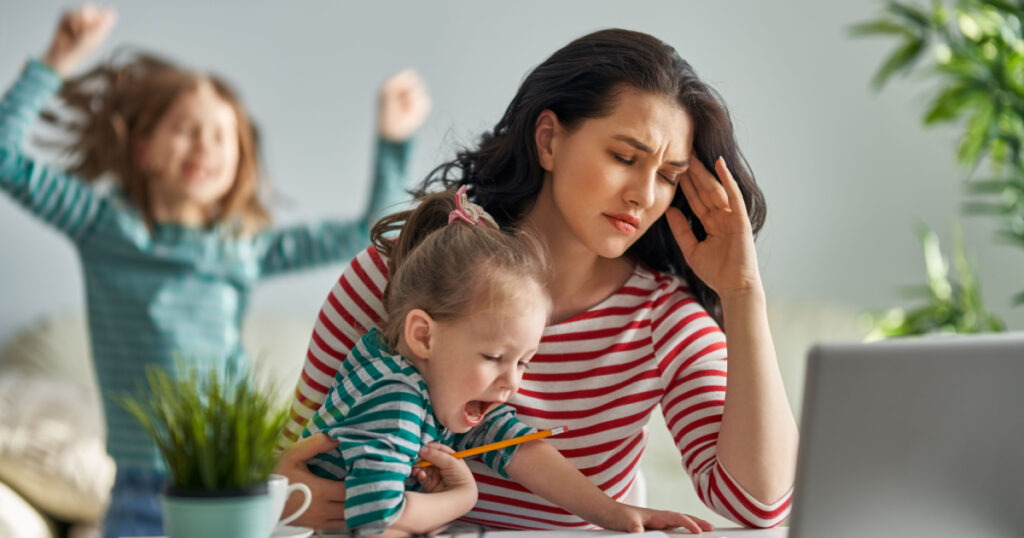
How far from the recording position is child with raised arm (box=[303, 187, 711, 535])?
1.05 metres

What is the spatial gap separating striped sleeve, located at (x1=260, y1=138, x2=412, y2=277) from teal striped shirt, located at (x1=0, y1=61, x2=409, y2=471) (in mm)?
117

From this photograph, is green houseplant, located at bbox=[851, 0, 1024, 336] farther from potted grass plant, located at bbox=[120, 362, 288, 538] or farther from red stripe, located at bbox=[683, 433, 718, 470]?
potted grass plant, located at bbox=[120, 362, 288, 538]

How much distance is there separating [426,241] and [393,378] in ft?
0.55

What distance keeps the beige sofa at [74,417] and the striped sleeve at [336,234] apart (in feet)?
0.84

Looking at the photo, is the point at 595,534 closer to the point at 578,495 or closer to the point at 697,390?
the point at 578,495

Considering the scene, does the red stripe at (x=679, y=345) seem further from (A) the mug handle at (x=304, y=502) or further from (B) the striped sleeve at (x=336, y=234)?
(B) the striped sleeve at (x=336, y=234)

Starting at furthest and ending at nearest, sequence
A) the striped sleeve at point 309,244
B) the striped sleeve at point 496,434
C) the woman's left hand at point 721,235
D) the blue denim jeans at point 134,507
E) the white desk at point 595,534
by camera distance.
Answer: the striped sleeve at point 309,244, the blue denim jeans at point 134,507, the woman's left hand at point 721,235, the striped sleeve at point 496,434, the white desk at point 595,534

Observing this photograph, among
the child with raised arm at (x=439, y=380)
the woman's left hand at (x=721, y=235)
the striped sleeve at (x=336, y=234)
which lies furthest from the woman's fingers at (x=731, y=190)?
the striped sleeve at (x=336, y=234)

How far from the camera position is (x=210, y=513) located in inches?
34.9

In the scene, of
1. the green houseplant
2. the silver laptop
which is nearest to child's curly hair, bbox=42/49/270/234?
the green houseplant

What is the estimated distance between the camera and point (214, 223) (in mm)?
2420

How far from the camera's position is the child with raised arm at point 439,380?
1054 millimetres

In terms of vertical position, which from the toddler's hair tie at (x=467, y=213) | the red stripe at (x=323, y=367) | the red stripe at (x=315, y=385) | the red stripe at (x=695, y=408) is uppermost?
the toddler's hair tie at (x=467, y=213)

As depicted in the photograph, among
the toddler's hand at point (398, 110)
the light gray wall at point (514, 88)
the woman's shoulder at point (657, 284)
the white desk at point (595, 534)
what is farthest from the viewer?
the light gray wall at point (514, 88)
